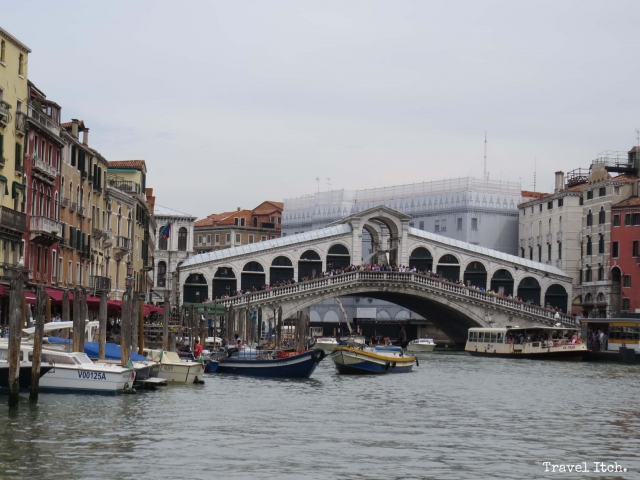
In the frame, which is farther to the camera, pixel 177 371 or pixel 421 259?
pixel 421 259

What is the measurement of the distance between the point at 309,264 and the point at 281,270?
161 cm

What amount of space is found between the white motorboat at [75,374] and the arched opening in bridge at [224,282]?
1538 inches

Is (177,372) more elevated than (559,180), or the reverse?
(559,180)

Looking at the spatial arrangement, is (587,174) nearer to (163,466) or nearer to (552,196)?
(552,196)

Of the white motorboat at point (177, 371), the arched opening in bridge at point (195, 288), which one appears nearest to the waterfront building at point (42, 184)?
the white motorboat at point (177, 371)

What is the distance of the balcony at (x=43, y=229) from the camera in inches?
1506

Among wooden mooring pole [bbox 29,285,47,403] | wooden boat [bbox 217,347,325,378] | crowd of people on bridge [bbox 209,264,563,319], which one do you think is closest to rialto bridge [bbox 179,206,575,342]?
crowd of people on bridge [bbox 209,264,563,319]

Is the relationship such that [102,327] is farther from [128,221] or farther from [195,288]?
[195,288]

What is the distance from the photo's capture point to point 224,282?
219 ft

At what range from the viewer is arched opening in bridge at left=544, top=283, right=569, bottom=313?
234ft

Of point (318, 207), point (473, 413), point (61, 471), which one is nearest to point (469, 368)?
point (473, 413)

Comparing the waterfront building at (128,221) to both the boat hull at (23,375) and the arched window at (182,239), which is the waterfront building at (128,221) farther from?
the arched window at (182,239)

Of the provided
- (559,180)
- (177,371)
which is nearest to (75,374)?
(177,371)

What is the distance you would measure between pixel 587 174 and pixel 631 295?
1263cm
